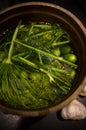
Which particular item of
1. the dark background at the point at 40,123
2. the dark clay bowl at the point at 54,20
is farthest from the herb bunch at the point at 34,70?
the dark background at the point at 40,123

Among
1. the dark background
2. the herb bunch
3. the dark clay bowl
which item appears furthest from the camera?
the dark background

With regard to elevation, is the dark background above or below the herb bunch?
below

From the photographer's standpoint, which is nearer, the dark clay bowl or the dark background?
the dark clay bowl

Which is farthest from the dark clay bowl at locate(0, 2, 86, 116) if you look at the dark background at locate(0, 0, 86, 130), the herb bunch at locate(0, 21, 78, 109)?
the dark background at locate(0, 0, 86, 130)

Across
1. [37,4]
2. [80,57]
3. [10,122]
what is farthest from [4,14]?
[10,122]

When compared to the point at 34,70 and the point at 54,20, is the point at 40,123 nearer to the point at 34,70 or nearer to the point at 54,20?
the point at 34,70

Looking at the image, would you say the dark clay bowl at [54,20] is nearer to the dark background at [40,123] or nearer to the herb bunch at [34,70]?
the herb bunch at [34,70]

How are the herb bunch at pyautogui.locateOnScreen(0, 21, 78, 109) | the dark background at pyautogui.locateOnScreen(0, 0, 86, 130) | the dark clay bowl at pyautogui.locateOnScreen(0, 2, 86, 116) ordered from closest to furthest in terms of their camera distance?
the dark clay bowl at pyautogui.locateOnScreen(0, 2, 86, 116) < the herb bunch at pyautogui.locateOnScreen(0, 21, 78, 109) < the dark background at pyautogui.locateOnScreen(0, 0, 86, 130)

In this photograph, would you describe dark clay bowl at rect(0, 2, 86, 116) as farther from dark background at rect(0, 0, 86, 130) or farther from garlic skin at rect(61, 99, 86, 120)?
dark background at rect(0, 0, 86, 130)
